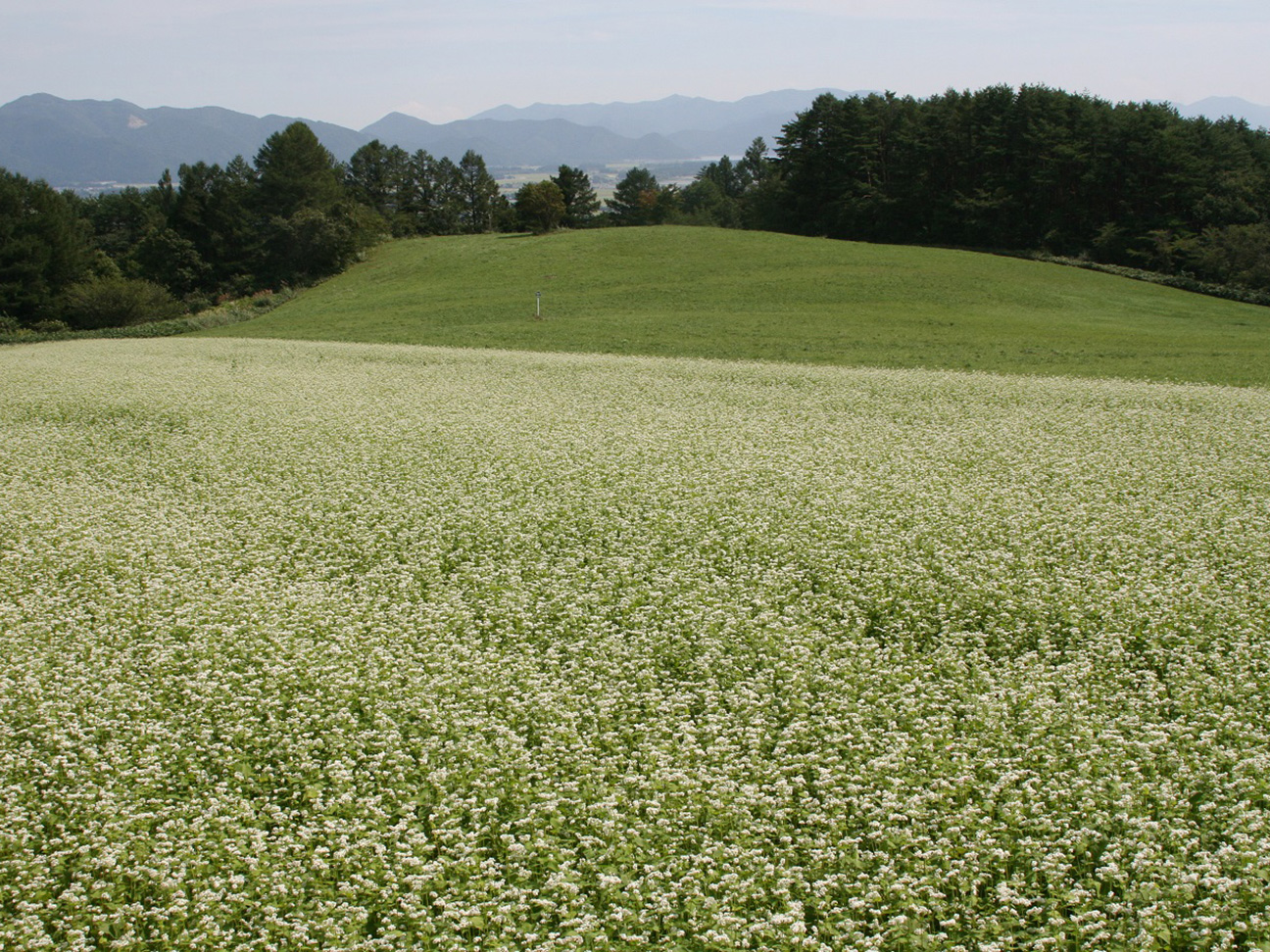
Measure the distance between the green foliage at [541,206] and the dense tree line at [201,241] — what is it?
7.35m

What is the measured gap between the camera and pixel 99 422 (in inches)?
960

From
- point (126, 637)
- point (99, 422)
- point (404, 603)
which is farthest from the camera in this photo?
point (99, 422)

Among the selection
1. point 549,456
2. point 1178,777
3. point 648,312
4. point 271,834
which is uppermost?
point 648,312

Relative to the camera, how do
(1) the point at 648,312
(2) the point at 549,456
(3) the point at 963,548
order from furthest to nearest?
(1) the point at 648,312 → (2) the point at 549,456 → (3) the point at 963,548

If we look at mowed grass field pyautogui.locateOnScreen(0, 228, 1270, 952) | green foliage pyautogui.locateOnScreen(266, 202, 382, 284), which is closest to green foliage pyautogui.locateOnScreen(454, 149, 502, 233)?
green foliage pyautogui.locateOnScreen(266, 202, 382, 284)

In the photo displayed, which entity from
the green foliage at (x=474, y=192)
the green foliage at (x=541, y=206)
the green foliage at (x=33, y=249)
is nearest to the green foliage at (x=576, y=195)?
the green foliage at (x=474, y=192)

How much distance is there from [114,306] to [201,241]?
78.9ft

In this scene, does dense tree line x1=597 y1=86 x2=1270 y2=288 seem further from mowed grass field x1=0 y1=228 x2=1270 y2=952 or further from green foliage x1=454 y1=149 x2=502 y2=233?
mowed grass field x1=0 y1=228 x2=1270 y2=952

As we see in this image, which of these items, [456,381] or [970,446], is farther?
[456,381]

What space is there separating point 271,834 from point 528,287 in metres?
52.5

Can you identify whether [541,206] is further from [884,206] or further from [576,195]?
[884,206]

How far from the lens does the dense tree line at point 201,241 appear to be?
219 feet

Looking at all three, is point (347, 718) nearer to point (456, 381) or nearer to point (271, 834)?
point (271, 834)

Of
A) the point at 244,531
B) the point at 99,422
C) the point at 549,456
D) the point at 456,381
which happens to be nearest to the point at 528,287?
the point at 456,381
